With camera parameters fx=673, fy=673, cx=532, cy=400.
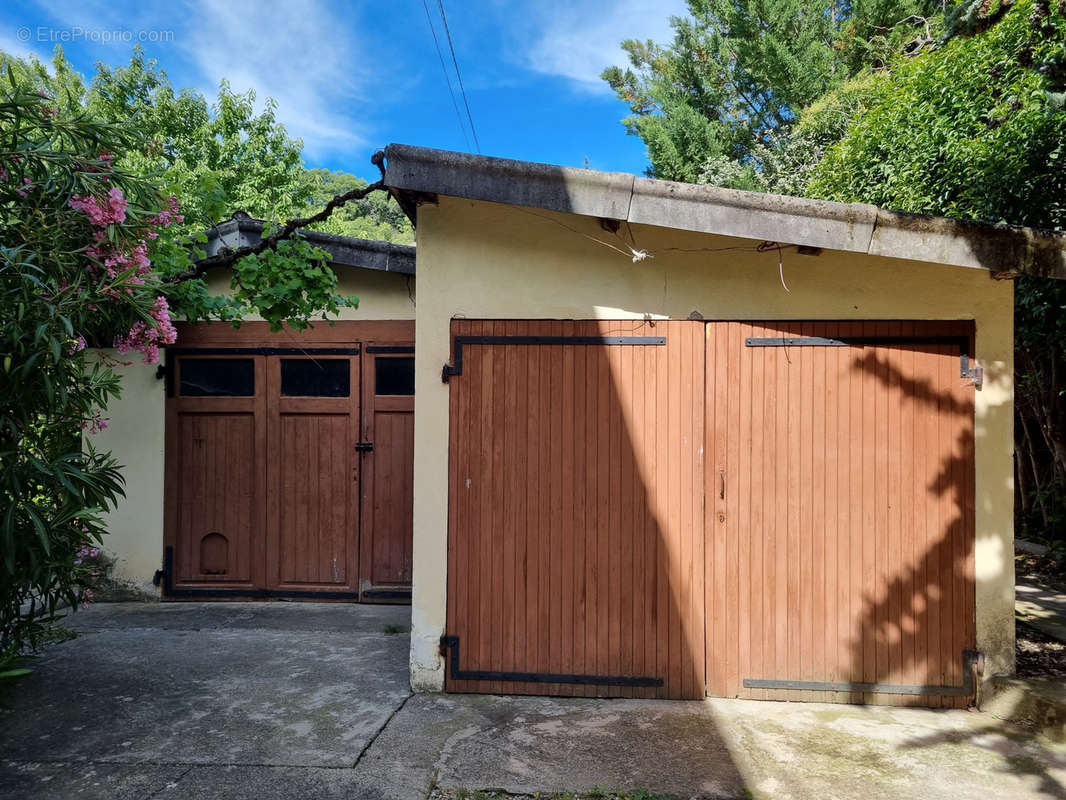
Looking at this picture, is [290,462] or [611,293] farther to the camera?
[290,462]

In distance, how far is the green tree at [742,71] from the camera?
51.9 ft

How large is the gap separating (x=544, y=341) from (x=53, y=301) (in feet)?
7.56

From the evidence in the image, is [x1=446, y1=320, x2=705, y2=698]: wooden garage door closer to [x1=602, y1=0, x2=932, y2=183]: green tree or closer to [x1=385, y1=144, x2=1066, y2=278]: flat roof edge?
[x1=385, y1=144, x2=1066, y2=278]: flat roof edge

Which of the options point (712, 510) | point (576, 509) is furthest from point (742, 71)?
point (576, 509)

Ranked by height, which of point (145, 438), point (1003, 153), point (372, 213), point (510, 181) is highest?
point (372, 213)

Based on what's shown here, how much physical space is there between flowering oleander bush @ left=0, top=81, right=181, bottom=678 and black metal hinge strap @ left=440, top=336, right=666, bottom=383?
1522 mm

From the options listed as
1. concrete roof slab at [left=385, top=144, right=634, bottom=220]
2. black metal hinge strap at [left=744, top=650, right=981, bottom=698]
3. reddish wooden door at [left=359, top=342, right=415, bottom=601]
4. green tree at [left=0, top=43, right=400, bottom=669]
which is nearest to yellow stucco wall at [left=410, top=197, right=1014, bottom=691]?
concrete roof slab at [left=385, top=144, right=634, bottom=220]

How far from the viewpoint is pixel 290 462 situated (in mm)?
5562

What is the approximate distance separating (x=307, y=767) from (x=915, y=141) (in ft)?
22.4

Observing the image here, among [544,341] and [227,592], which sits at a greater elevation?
[544,341]

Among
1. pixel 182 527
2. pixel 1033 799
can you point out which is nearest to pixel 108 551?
pixel 182 527

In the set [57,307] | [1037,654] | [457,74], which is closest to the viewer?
[57,307]

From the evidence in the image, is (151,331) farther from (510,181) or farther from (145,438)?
(145,438)

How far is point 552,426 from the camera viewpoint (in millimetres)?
3754
